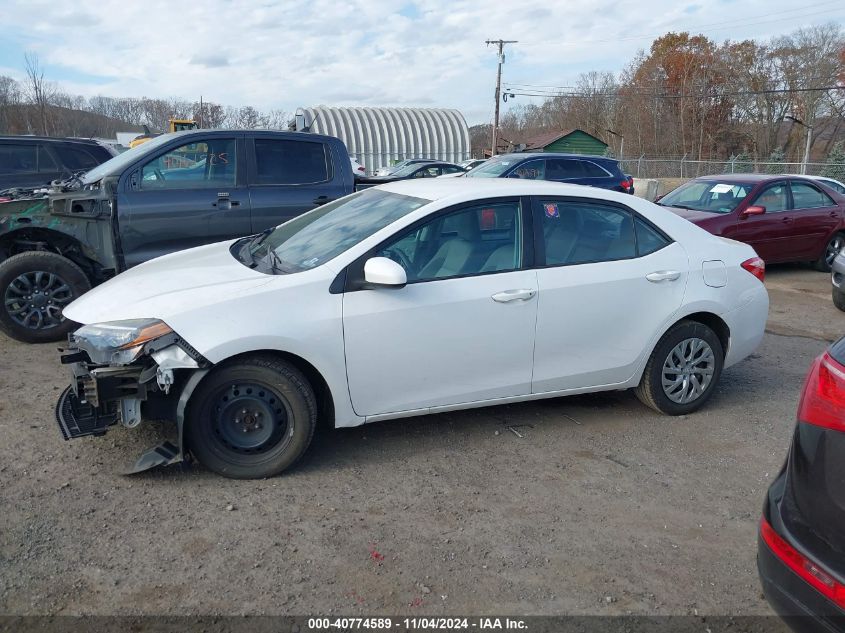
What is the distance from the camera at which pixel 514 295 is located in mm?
4215

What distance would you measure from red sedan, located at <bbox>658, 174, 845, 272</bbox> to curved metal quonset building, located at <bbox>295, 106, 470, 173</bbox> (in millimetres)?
26816

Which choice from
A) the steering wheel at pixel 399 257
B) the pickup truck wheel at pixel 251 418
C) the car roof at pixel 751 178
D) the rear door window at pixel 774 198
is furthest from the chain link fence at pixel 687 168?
the pickup truck wheel at pixel 251 418

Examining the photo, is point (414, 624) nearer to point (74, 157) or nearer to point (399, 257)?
point (399, 257)

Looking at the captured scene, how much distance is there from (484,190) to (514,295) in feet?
2.35

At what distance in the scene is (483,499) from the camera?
3.76 m

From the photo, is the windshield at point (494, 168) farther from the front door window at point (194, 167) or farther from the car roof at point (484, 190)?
the car roof at point (484, 190)

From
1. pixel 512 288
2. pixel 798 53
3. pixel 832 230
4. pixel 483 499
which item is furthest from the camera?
pixel 798 53

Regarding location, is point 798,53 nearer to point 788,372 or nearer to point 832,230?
point 832,230

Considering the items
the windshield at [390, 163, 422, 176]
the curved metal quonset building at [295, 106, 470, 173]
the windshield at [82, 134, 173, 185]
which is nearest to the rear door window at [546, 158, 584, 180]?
the windshield at [82, 134, 173, 185]

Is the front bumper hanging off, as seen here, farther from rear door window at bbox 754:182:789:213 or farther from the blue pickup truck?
rear door window at bbox 754:182:789:213

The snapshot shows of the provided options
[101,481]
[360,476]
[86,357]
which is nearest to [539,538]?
[360,476]

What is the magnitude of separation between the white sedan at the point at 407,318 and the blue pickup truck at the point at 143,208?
5.93 feet

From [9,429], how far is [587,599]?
11.9ft

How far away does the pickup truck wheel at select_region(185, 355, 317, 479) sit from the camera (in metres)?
3.70
